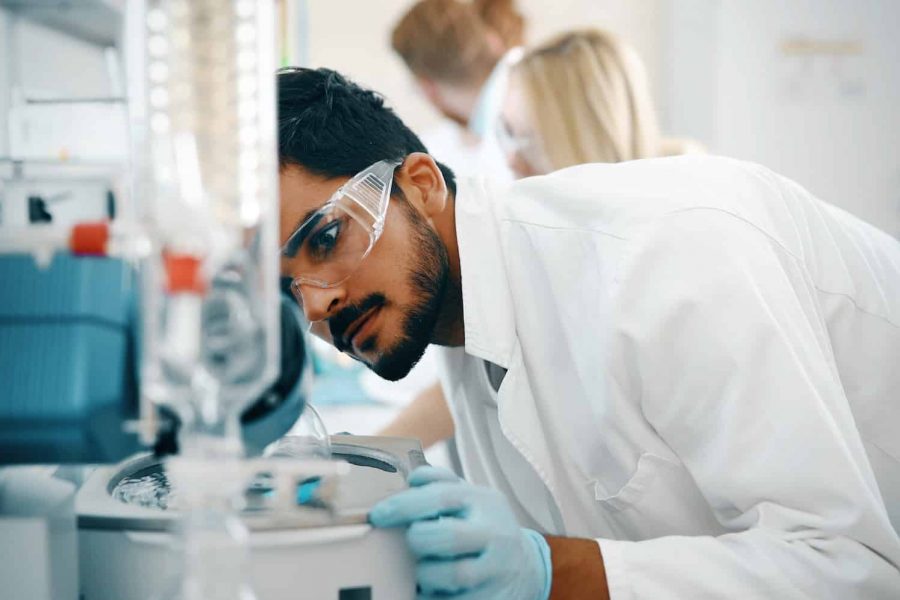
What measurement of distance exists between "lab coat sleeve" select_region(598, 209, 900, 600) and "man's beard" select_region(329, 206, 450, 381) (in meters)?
0.36

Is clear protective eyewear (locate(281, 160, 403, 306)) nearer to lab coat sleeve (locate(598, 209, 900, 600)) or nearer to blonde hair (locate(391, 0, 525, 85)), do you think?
lab coat sleeve (locate(598, 209, 900, 600))

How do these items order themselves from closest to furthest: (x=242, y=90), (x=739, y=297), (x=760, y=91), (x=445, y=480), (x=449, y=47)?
(x=242, y=90), (x=445, y=480), (x=739, y=297), (x=449, y=47), (x=760, y=91)

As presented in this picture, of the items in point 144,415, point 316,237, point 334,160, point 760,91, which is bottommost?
point 144,415

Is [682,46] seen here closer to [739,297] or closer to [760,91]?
[760,91]

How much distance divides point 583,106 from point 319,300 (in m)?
1.66

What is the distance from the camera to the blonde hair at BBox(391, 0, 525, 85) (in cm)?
337

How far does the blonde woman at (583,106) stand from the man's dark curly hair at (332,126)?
1.29 metres

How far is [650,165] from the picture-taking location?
1.33 metres

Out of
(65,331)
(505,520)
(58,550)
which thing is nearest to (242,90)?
(65,331)

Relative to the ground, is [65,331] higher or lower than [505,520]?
higher

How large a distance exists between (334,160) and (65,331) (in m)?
0.62

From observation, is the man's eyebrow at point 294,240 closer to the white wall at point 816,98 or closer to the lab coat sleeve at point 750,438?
the lab coat sleeve at point 750,438

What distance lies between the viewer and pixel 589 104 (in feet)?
8.72

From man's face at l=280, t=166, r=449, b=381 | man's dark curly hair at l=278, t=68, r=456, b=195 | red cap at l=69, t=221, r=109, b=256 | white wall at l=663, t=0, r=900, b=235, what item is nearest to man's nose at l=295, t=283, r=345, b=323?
man's face at l=280, t=166, r=449, b=381
